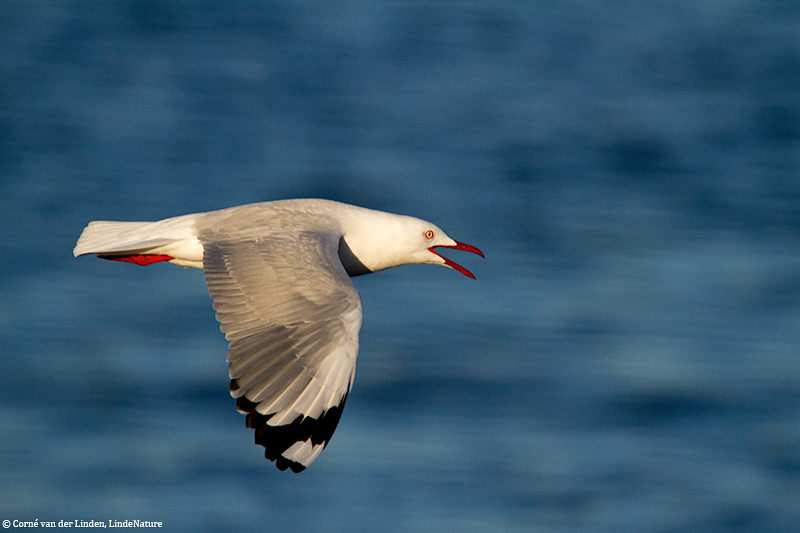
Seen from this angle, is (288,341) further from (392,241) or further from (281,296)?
(392,241)

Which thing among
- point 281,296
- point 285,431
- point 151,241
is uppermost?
point 281,296

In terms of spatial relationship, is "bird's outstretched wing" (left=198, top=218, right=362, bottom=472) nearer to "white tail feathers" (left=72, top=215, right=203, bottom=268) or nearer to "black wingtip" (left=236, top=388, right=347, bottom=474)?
"black wingtip" (left=236, top=388, right=347, bottom=474)

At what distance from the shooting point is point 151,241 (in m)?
7.37

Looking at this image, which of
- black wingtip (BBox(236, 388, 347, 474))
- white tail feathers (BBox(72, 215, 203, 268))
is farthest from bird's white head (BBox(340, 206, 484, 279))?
black wingtip (BBox(236, 388, 347, 474))

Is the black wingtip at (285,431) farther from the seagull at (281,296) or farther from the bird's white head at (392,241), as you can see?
the bird's white head at (392,241)

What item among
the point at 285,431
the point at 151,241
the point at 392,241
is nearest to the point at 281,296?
the point at 285,431

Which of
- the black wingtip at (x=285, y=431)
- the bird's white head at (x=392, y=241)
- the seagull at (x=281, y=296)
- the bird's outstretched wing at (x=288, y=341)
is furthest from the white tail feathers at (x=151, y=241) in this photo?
the black wingtip at (x=285, y=431)

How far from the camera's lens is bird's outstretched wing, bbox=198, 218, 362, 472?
5.85 m

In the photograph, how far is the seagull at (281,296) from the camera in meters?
5.87

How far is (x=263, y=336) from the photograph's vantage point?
6.04 metres

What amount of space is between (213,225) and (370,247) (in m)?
1.22

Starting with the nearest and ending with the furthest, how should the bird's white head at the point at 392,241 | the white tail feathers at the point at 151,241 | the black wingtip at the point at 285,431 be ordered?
1. the black wingtip at the point at 285,431
2. the white tail feathers at the point at 151,241
3. the bird's white head at the point at 392,241

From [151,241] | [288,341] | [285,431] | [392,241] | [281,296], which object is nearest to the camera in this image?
[285,431]

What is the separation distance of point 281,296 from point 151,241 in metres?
1.52
